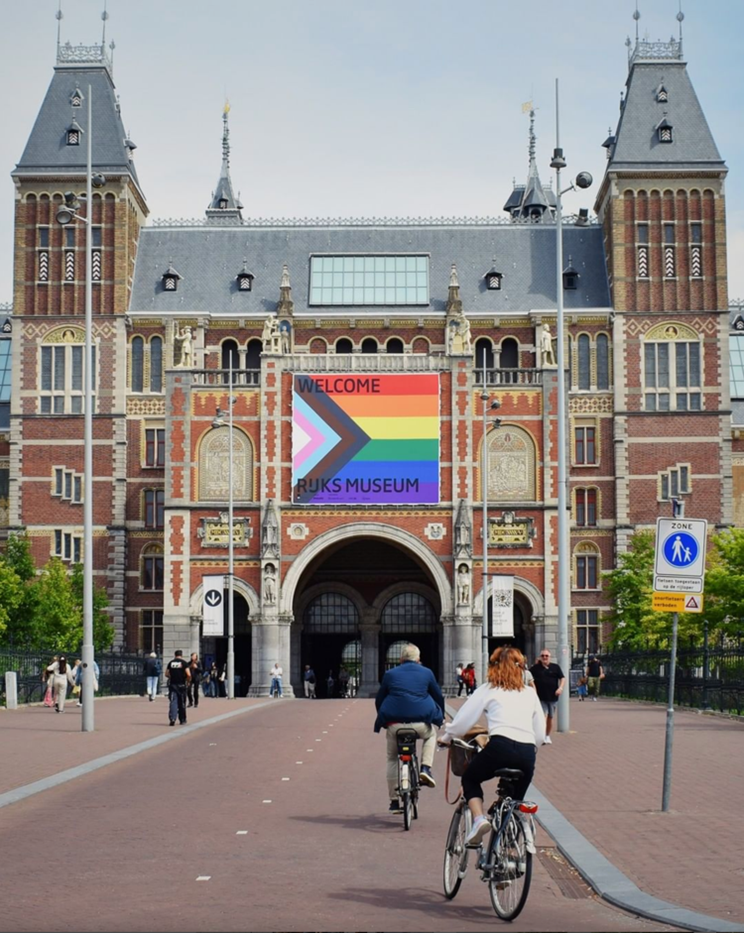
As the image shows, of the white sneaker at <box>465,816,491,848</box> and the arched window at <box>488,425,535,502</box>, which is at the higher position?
the arched window at <box>488,425,535,502</box>

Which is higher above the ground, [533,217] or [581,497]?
→ [533,217]

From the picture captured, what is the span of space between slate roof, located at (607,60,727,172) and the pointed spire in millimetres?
26407

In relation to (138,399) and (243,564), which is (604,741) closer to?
(243,564)

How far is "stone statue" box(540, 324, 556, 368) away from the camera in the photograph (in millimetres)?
67938

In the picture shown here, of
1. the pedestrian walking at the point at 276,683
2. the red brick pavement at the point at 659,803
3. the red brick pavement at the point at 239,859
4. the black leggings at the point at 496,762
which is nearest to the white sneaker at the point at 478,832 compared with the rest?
the black leggings at the point at 496,762

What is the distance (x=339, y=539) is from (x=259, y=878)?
54.1 m

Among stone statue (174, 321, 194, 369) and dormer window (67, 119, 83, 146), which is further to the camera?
dormer window (67, 119, 83, 146)

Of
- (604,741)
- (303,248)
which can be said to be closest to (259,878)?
(604,741)

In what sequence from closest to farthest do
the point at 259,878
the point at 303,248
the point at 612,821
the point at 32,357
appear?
the point at 259,878 → the point at 612,821 → the point at 32,357 → the point at 303,248

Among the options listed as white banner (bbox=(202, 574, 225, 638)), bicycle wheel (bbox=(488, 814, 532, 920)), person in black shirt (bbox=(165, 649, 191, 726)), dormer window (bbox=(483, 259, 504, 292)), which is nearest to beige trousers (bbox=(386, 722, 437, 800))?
bicycle wheel (bbox=(488, 814, 532, 920))

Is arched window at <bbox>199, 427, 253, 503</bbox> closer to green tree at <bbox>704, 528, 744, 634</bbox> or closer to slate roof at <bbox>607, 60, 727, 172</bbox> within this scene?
slate roof at <bbox>607, 60, 727, 172</bbox>

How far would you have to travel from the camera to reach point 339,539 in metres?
66.6

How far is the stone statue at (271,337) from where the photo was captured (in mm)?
67688

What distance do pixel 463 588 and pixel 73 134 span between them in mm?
30131
